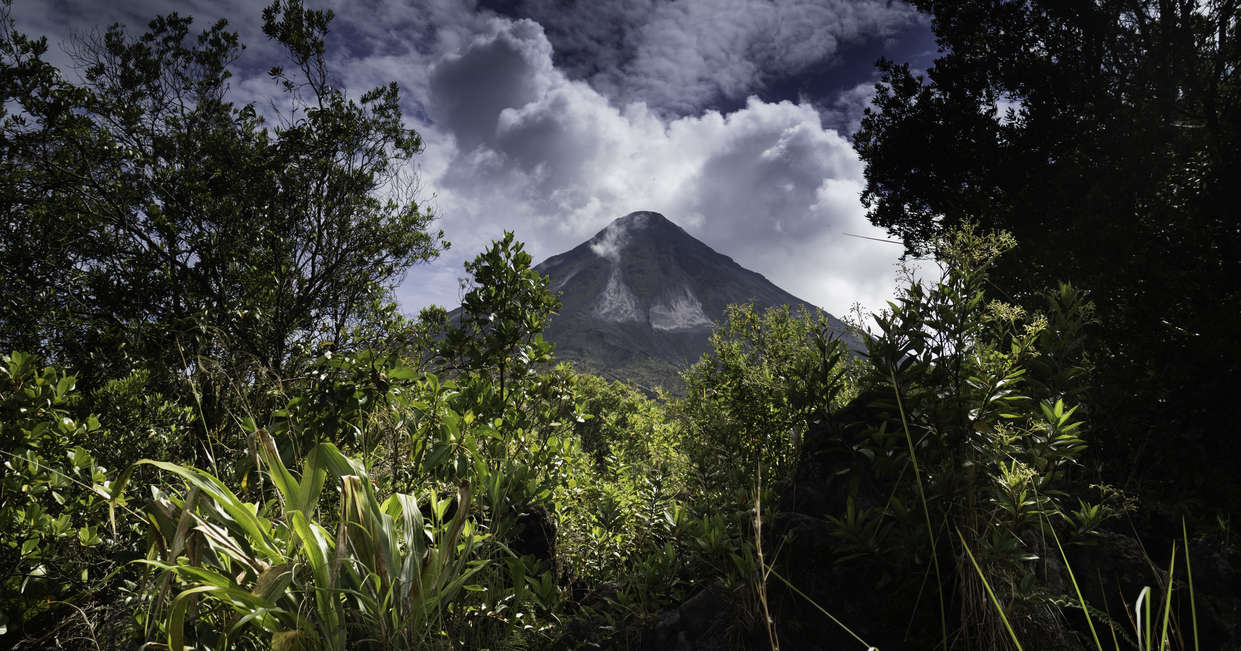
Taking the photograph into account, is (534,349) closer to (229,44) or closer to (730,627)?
(730,627)

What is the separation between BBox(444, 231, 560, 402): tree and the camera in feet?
10.9

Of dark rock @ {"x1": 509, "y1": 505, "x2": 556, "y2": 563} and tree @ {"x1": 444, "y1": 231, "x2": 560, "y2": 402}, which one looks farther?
tree @ {"x1": 444, "y1": 231, "x2": 560, "y2": 402}

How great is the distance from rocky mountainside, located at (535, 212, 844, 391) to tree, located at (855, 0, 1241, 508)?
3353 inches

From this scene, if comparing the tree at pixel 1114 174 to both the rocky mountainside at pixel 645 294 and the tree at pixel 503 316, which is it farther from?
the rocky mountainside at pixel 645 294

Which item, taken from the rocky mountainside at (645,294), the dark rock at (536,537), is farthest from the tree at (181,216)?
the rocky mountainside at (645,294)

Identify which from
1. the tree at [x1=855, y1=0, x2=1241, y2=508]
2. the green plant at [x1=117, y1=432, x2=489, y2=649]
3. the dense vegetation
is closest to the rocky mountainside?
the tree at [x1=855, y1=0, x2=1241, y2=508]

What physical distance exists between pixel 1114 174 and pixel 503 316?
6722 mm

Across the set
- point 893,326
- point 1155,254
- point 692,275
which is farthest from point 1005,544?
point 692,275

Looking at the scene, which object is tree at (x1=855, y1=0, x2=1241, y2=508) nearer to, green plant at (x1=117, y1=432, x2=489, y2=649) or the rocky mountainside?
green plant at (x1=117, y1=432, x2=489, y2=649)

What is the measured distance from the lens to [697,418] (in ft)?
12.3

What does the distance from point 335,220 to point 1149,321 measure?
869 cm

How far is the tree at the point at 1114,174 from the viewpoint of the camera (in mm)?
3885

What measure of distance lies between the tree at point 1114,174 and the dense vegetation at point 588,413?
4 centimetres

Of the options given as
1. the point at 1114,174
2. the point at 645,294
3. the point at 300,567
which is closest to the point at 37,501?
the point at 300,567
